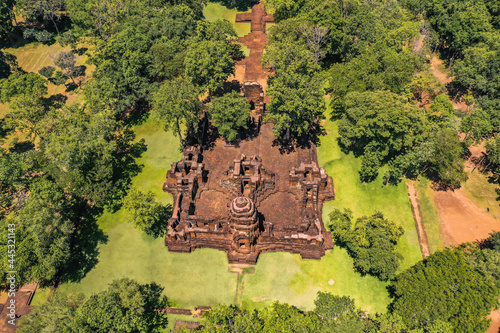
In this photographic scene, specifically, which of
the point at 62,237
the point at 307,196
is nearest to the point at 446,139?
the point at 307,196

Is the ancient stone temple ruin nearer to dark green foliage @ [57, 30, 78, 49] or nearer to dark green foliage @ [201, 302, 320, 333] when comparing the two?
dark green foliage @ [201, 302, 320, 333]

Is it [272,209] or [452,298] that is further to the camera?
[272,209]

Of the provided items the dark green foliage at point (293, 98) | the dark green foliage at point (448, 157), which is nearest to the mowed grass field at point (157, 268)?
the dark green foliage at point (293, 98)

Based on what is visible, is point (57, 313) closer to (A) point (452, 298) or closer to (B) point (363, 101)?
(A) point (452, 298)

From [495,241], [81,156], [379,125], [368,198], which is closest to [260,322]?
[368,198]

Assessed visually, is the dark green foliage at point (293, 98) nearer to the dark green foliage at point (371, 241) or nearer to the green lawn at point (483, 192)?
the dark green foliage at point (371, 241)

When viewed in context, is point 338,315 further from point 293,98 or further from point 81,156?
point 81,156
